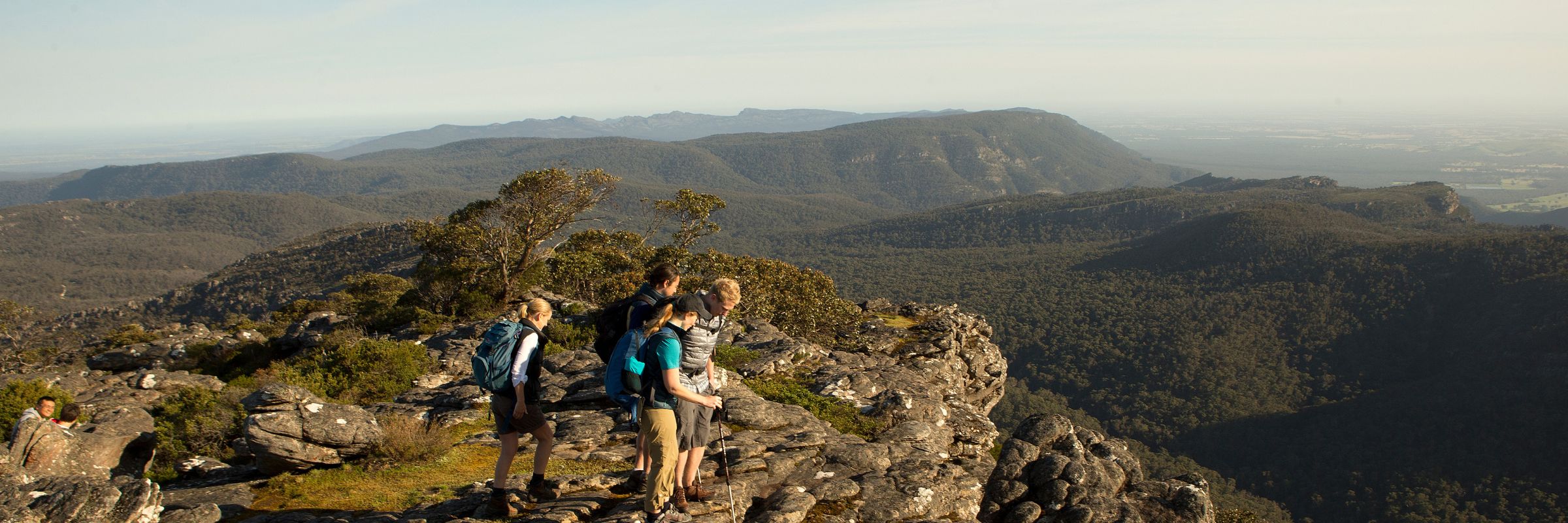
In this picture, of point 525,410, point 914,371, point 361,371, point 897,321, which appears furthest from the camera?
point 897,321

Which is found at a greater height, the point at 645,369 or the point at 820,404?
the point at 645,369

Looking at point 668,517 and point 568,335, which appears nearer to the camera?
point 668,517

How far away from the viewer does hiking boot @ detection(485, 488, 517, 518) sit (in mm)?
7207

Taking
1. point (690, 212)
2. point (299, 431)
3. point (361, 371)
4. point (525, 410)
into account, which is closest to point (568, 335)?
point (361, 371)

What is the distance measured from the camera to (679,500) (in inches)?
271

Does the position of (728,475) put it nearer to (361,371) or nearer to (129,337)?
(361,371)

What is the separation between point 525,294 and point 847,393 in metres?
15.3

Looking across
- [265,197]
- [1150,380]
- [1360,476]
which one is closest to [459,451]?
[1360,476]

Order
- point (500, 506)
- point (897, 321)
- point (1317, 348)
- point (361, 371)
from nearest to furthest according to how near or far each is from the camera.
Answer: point (500, 506) < point (361, 371) < point (897, 321) < point (1317, 348)

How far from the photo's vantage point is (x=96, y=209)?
178375 mm

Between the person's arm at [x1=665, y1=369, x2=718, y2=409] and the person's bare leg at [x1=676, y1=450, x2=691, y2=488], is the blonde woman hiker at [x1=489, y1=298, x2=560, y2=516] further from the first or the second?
the person's arm at [x1=665, y1=369, x2=718, y2=409]

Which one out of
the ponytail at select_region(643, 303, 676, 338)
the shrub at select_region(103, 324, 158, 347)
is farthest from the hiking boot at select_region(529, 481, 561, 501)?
the shrub at select_region(103, 324, 158, 347)

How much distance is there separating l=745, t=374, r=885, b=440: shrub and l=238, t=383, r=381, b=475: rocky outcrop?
654 centimetres

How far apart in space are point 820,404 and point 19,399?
14.3 m
